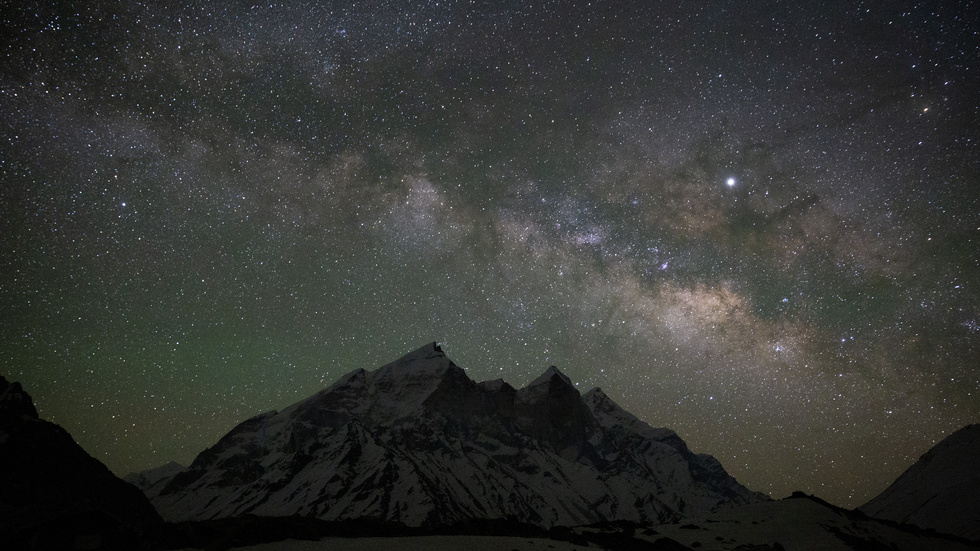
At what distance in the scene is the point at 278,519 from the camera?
40.1 metres

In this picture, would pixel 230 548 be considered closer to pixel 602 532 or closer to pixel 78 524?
pixel 78 524

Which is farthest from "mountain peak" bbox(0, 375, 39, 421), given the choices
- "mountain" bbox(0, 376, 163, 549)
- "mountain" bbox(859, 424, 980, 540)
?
"mountain" bbox(859, 424, 980, 540)

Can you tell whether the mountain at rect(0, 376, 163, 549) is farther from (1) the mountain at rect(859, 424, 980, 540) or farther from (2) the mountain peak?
(1) the mountain at rect(859, 424, 980, 540)

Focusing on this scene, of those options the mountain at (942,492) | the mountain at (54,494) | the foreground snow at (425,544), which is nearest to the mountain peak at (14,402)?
the mountain at (54,494)

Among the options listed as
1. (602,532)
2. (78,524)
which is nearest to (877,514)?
(602,532)

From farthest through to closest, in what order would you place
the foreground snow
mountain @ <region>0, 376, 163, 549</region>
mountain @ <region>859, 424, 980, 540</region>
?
mountain @ <region>859, 424, 980, 540</region> → the foreground snow → mountain @ <region>0, 376, 163, 549</region>

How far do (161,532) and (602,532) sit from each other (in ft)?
127

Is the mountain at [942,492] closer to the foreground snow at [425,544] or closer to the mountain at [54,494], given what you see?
the foreground snow at [425,544]

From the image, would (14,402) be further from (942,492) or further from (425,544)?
(942,492)

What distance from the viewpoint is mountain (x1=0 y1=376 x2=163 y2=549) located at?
30531mm

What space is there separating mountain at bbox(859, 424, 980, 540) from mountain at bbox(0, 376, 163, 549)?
13009 centimetres

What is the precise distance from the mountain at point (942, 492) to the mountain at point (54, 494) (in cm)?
13009

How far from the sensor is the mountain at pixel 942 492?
350 feet

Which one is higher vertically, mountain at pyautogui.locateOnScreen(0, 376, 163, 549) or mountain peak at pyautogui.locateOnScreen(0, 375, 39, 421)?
mountain peak at pyautogui.locateOnScreen(0, 375, 39, 421)
